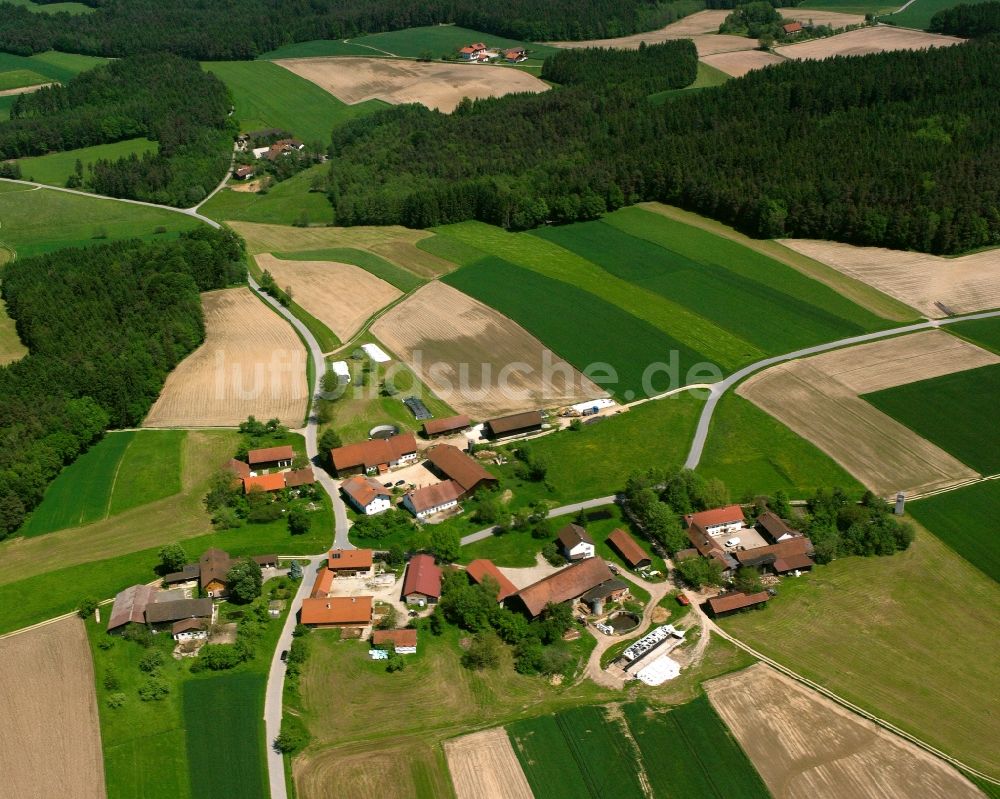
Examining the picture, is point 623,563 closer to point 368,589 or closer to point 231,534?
point 368,589

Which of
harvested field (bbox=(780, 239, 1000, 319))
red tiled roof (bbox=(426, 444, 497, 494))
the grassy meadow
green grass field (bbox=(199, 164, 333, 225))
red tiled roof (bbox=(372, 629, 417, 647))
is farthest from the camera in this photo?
green grass field (bbox=(199, 164, 333, 225))

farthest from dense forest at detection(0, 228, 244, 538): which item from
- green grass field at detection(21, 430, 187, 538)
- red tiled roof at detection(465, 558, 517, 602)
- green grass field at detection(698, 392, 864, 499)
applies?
green grass field at detection(698, 392, 864, 499)

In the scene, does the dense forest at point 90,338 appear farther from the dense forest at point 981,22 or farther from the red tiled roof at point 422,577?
the dense forest at point 981,22

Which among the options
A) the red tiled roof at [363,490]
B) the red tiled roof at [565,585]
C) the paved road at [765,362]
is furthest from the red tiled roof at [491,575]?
the paved road at [765,362]

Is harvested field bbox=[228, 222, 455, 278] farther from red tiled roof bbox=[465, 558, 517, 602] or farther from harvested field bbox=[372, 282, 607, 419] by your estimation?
red tiled roof bbox=[465, 558, 517, 602]

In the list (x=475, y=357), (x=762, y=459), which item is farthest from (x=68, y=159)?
(x=762, y=459)
